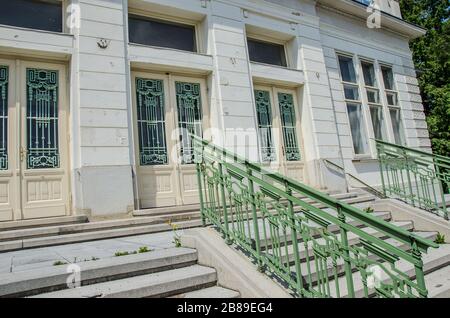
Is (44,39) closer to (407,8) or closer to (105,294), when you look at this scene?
(105,294)

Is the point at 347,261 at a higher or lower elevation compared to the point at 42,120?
lower

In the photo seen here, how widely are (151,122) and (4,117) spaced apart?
2.32m

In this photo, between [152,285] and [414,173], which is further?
[414,173]

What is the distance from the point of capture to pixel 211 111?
691 centimetres

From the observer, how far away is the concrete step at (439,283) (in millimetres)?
3330

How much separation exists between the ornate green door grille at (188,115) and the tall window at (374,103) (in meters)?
5.36

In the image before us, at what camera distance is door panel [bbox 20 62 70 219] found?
17.1 ft

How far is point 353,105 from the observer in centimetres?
925

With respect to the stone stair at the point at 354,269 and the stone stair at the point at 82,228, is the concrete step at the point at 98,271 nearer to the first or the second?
the stone stair at the point at 354,269

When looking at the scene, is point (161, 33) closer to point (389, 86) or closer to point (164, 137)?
point (164, 137)

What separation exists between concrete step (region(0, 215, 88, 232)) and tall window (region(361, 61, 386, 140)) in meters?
8.02

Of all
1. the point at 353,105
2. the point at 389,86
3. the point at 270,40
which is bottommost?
the point at 353,105

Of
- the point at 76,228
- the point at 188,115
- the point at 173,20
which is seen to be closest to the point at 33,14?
the point at 173,20

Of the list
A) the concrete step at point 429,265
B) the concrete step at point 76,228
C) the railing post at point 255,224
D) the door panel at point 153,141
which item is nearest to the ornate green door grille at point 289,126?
the door panel at point 153,141
